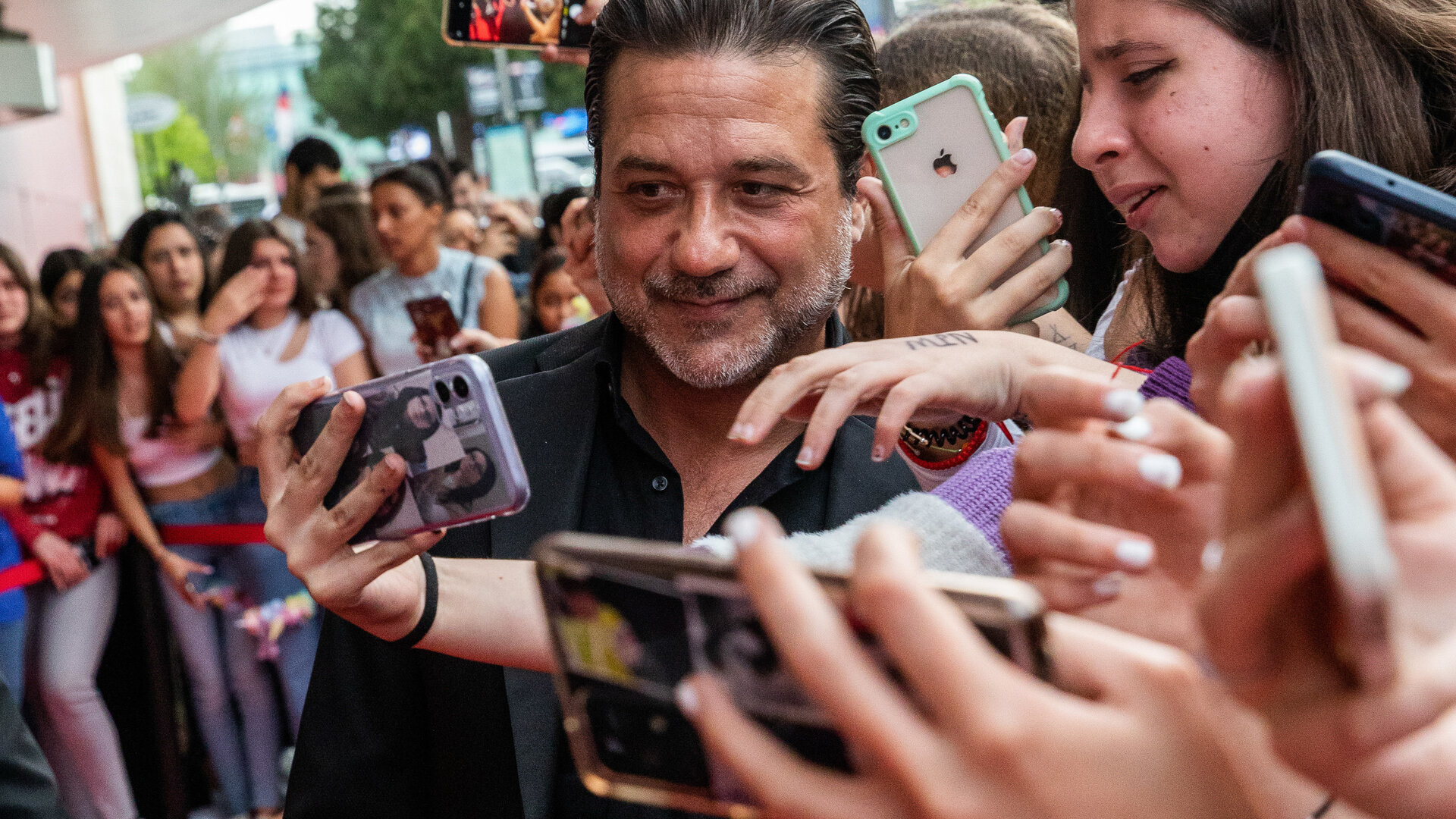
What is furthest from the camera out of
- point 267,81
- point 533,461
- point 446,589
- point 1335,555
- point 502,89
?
point 267,81

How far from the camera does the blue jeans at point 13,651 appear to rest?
4.11 meters

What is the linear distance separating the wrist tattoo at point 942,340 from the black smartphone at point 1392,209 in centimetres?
46

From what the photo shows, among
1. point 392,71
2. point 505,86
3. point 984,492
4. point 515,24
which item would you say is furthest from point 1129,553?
point 392,71

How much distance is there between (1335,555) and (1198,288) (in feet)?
4.70

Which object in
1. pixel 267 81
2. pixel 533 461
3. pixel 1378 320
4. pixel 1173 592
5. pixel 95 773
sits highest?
pixel 1378 320

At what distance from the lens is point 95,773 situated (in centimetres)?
442

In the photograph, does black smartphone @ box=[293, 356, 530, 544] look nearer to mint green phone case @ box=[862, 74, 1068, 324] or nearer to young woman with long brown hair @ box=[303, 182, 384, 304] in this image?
mint green phone case @ box=[862, 74, 1068, 324]

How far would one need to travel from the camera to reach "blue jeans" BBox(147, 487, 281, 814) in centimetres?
462

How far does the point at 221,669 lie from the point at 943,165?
392cm

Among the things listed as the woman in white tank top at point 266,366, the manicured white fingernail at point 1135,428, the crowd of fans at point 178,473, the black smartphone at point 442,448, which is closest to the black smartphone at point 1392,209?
the manicured white fingernail at point 1135,428

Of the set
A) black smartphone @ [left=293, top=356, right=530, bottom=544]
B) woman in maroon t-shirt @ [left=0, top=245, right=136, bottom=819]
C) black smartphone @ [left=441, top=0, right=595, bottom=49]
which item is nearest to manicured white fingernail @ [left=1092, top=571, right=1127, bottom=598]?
black smartphone @ [left=293, top=356, right=530, bottom=544]

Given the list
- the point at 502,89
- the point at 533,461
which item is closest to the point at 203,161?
the point at 502,89

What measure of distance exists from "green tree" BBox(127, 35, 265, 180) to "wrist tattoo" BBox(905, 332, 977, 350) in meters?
41.6

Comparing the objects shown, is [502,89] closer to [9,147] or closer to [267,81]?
[9,147]
